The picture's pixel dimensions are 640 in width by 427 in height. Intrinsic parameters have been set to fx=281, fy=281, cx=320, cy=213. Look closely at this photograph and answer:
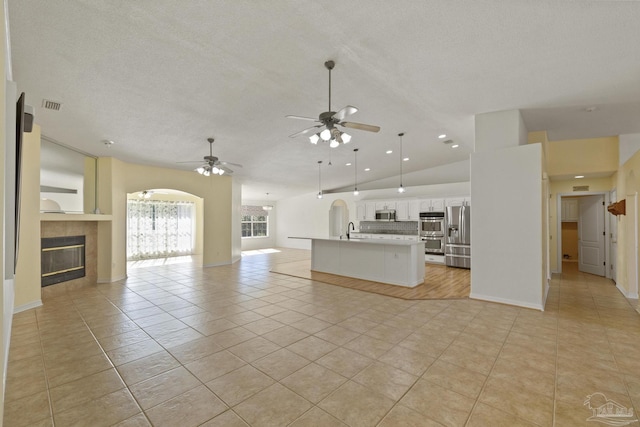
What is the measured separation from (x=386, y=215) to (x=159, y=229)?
27.5 ft

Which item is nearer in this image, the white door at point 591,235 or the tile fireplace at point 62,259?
the tile fireplace at point 62,259

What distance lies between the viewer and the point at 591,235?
7.03m

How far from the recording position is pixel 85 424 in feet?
6.31

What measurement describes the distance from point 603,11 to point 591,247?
684 centimetres

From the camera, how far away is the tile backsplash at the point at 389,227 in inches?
376

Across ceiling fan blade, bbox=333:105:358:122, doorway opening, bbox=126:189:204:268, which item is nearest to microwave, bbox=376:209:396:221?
doorway opening, bbox=126:189:204:268

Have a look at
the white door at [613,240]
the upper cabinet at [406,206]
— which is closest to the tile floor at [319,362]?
the white door at [613,240]

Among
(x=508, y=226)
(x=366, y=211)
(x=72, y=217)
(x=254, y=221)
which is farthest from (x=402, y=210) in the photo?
(x=72, y=217)

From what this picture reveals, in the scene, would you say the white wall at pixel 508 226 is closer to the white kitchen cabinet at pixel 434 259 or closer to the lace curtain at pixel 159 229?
the white kitchen cabinet at pixel 434 259

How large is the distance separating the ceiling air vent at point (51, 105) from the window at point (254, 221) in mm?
9428

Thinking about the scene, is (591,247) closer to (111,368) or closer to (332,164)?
A: (332,164)

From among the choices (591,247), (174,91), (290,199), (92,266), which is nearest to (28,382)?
(174,91)

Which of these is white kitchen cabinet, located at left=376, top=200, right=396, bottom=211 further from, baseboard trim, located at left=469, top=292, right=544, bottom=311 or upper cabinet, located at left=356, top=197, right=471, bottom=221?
baseboard trim, located at left=469, top=292, right=544, bottom=311

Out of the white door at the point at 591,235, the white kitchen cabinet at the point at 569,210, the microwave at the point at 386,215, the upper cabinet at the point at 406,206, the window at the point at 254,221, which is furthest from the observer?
the window at the point at 254,221
